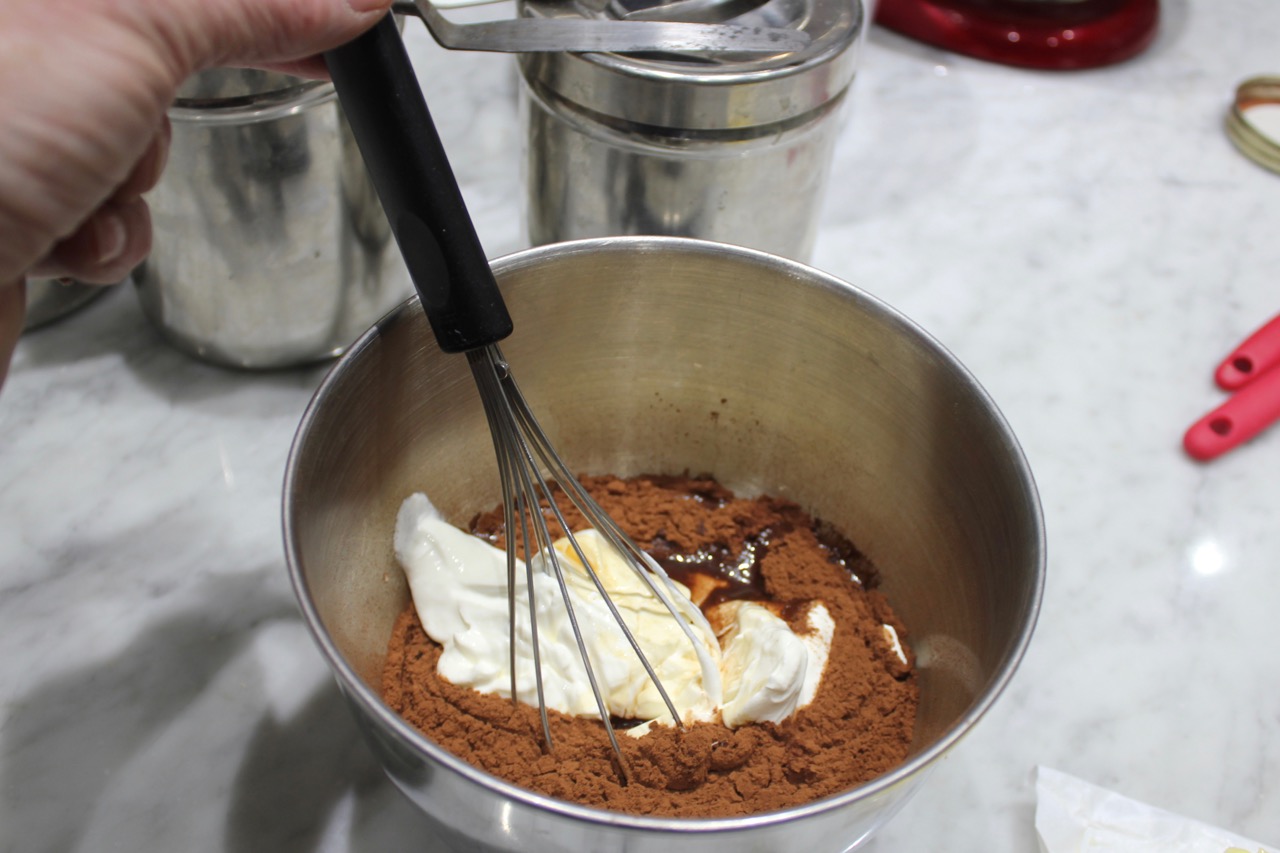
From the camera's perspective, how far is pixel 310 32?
41 centimetres

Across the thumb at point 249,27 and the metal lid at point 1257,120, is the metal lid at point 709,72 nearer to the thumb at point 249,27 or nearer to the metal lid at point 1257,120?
the thumb at point 249,27

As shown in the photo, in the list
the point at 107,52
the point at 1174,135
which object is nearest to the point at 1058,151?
the point at 1174,135

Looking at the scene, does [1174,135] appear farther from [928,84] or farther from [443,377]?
[443,377]

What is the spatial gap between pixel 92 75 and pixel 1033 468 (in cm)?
60

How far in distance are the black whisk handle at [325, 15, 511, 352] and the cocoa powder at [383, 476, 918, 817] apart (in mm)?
179

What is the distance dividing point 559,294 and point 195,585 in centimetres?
27

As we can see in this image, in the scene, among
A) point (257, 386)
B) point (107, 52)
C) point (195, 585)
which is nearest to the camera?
point (107, 52)

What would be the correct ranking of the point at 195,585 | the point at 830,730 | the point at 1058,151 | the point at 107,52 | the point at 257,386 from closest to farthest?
the point at 107,52 → the point at 830,730 → the point at 195,585 → the point at 257,386 → the point at 1058,151

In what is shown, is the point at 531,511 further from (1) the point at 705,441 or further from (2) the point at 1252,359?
(2) the point at 1252,359

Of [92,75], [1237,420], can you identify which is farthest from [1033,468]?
[92,75]

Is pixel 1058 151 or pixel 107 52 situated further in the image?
pixel 1058 151

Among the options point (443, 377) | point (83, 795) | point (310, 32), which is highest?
point (310, 32)

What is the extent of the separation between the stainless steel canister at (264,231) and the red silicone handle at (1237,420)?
0.57m

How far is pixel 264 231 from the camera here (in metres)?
0.63
